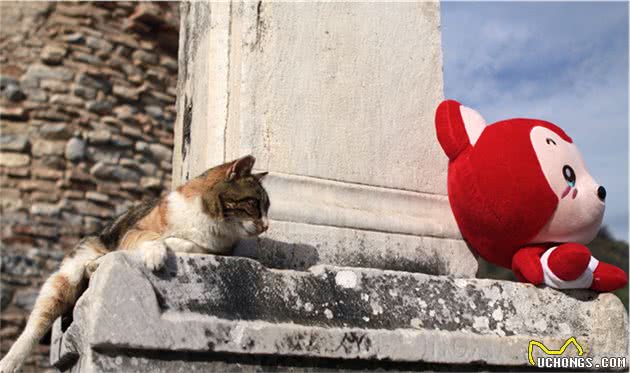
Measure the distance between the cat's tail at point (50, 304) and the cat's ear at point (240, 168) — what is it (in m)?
0.52

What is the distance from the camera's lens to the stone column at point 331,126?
2.51 meters

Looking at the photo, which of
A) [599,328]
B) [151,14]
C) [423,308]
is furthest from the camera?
[151,14]

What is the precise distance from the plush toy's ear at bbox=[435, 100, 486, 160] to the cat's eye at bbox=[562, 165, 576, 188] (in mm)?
299

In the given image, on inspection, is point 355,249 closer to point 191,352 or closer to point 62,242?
point 191,352

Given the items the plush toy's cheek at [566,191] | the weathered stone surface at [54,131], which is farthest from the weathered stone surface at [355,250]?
the weathered stone surface at [54,131]

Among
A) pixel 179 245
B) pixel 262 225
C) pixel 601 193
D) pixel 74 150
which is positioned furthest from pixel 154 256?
pixel 74 150

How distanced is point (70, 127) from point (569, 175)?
5.75m

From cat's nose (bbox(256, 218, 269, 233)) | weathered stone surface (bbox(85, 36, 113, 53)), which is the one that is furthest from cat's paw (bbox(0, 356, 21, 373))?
weathered stone surface (bbox(85, 36, 113, 53))

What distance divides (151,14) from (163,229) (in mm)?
5952

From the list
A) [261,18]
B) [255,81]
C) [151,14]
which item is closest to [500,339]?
[255,81]

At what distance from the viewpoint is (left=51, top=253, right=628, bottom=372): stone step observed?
76.7 inches

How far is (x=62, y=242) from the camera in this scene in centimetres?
703

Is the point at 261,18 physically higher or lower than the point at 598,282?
higher

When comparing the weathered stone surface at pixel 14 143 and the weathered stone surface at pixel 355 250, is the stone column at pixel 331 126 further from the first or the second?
the weathered stone surface at pixel 14 143
